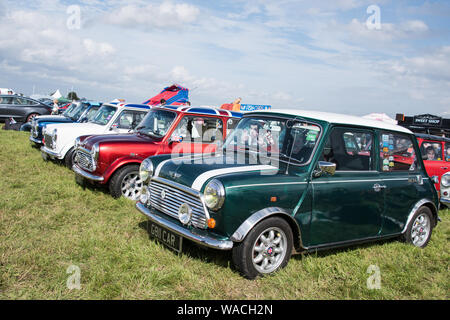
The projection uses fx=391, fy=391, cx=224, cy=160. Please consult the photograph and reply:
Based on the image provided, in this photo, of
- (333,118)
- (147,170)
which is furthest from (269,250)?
(147,170)

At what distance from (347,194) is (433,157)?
16.1 ft

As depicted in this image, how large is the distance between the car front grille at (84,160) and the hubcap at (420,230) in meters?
5.18

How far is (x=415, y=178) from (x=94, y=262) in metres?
4.29

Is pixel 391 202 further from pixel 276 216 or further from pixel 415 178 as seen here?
pixel 276 216

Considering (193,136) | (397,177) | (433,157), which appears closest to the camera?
(397,177)

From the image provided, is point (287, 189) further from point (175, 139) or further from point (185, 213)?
point (175, 139)

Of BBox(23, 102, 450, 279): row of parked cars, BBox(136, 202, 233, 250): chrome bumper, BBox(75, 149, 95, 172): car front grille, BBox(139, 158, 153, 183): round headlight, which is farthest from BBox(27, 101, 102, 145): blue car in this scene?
BBox(136, 202, 233, 250): chrome bumper

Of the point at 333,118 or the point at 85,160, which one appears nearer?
the point at 333,118

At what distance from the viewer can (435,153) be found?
329 inches

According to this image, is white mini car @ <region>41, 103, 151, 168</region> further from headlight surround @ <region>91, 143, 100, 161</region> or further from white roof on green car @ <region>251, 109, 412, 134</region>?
white roof on green car @ <region>251, 109, 412, 134</region>

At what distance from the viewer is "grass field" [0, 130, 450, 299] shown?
143 inches

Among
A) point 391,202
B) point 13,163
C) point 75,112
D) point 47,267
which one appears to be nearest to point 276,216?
point 391,202

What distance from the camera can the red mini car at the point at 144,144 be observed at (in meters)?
6.68

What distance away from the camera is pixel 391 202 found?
16.5 ft
